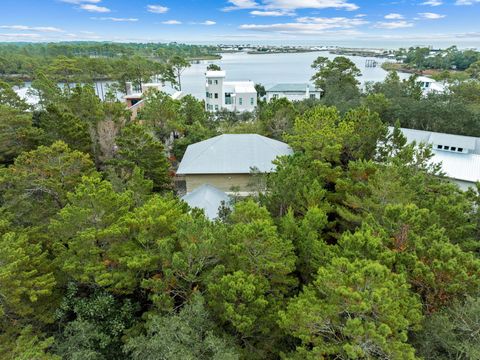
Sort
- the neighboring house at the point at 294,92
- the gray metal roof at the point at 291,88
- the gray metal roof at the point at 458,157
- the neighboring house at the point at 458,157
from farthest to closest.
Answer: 1. the gray metal roof at the point at 291,88
2. the neighboring house at the point at 294,92
3. the gray metal roof at the point at 458,157
4. the neighboring house at the point at 458,157

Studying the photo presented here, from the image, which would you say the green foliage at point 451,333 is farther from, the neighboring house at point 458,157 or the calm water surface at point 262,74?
the calm water surface at point 262,74

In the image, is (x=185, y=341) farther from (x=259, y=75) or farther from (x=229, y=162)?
(x=259, y=75)

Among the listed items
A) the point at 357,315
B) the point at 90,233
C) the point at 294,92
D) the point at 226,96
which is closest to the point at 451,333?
the point at 357,315

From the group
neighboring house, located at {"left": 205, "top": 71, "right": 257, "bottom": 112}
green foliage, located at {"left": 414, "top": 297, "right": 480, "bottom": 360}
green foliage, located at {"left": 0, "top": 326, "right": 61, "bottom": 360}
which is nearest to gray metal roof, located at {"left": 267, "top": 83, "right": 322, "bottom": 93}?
neighboring house, located at {"left": 205, "top": 71, "right": 257, "bottom": 112}

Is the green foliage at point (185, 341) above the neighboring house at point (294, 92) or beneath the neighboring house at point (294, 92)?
beneath

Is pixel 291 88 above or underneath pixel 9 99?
underneath

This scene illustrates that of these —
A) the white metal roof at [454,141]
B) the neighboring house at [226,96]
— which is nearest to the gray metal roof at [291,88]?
the neighboring house at [226,96]
